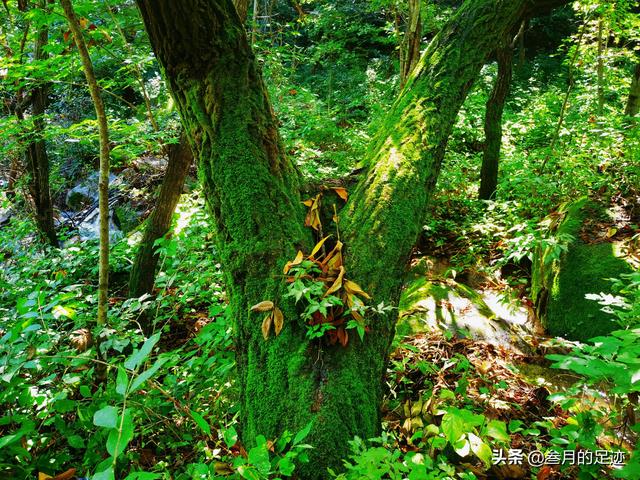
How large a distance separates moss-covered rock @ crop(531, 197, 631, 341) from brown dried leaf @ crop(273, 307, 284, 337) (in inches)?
99.3

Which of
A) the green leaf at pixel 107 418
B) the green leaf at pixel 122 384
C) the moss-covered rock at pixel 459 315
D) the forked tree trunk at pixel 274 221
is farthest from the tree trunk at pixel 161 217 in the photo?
the green leaf at pixel 107 418

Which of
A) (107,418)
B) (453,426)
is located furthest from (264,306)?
(453,426)

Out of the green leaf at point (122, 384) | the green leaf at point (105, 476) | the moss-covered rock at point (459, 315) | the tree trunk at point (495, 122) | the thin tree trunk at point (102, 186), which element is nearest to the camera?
the green leaf at point (105, 476)

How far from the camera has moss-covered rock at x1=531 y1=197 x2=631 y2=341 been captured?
11.1 feet

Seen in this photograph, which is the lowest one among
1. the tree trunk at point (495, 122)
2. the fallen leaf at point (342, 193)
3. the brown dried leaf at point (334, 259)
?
the brown dried leaf at point (334, 259)

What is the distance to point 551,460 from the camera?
168cm

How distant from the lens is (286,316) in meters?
1.79

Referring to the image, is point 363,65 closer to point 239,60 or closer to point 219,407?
point 239,60

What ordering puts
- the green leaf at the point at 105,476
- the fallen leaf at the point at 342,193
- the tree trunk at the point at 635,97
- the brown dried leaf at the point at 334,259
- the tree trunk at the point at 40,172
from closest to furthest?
the green leaf at the point at 105,476 < the brown dried leaf at the point at 334,259 < the fallen leaf at the point at 342,193 < the tree trunk at the point at 635,97 < the tree trunk at the point at 40,172

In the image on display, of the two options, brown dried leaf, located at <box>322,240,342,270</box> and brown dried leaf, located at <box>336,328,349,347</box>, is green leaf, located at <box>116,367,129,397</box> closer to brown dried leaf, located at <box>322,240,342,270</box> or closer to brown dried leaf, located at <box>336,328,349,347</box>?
brown dried leaf, located at <box>336,328,349,347</box>

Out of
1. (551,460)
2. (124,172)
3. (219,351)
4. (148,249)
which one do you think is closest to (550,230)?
(551,460)

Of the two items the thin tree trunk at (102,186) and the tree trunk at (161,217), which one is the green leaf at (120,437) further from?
the tree trunk at (161,217)

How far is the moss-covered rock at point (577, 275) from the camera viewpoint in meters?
3.39

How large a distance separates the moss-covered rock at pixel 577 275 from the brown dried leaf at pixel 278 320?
8.28ft
